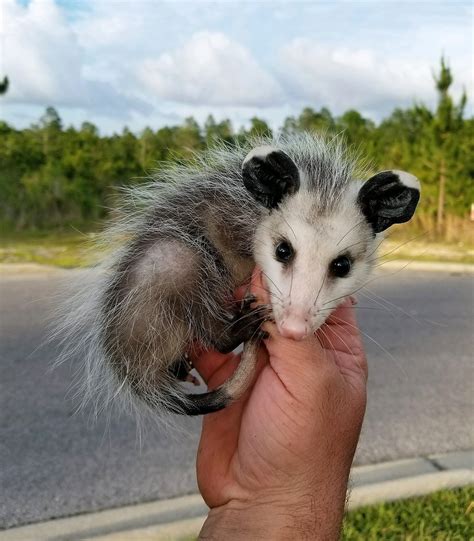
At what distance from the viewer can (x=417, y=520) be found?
268 centimetres

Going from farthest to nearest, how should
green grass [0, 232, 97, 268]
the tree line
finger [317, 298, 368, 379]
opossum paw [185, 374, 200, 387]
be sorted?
the tree line, green grass [0, 232, 97, 268], opossum paw [185, 374, 200, 387], finger [317, 298, 368, 379]

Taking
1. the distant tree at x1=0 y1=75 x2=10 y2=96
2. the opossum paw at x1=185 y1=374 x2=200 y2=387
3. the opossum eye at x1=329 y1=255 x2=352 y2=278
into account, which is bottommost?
the opossum paw at x1=185 y1=374 x2=200 y2=387

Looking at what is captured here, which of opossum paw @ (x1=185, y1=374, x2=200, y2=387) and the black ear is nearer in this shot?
the black ear

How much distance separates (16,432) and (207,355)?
72.6 inches

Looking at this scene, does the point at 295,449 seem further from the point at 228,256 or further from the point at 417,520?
the point at 417,520

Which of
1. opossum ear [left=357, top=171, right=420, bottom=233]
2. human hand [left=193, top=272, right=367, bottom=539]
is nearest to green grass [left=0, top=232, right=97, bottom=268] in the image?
opossum ear [left=357, top=171, right=420, bottom=233]

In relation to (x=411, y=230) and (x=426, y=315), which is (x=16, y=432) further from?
(x=411, y=230)

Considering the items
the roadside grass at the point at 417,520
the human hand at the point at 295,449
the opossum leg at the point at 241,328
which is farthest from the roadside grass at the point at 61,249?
the human hand at the point at 295,449

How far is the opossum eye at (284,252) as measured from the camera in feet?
6.06

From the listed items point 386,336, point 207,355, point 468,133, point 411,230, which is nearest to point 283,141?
point 207,355

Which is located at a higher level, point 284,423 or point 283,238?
point 283,238

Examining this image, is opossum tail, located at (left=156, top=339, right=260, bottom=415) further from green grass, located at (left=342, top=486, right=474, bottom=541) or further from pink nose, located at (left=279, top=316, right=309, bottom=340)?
green grass, located at (left=342, top=486, right=474, bottom=541)

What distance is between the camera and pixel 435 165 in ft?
39.5

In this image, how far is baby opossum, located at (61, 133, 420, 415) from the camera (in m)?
1.84
